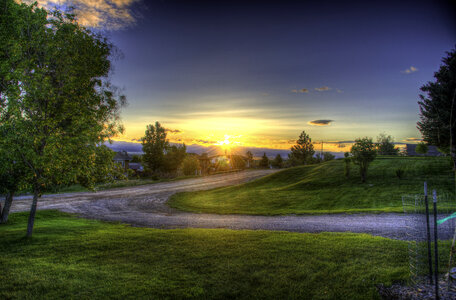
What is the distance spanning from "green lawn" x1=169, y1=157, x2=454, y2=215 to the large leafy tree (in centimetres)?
1071

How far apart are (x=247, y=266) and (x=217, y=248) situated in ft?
5.76

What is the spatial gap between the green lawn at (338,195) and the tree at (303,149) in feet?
→ 120

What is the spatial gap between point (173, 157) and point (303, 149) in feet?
117

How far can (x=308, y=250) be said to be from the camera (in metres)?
7.68

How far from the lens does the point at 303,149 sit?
70375mm

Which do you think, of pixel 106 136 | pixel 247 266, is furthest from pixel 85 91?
pixel 247 266

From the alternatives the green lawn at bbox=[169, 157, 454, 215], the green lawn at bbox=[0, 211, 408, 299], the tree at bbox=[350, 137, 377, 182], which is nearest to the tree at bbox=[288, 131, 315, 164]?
the green lawn at bbox=[169, 157, 454, 215]

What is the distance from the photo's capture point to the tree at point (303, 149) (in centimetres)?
7000

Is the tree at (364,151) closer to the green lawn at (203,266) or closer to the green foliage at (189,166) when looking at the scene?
the green lawn at (203,266)

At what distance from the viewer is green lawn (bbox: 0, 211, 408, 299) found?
5578 mm

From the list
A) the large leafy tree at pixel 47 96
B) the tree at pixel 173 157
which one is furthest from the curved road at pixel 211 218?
the tree at pixel 173 157

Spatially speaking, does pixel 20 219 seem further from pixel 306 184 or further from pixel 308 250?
pixel 306 184

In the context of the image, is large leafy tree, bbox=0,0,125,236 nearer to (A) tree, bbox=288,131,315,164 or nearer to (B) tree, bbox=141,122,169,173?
(B) tree, bbox=141,122,169,173

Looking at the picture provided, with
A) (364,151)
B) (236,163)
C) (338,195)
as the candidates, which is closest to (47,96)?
(338,195)
